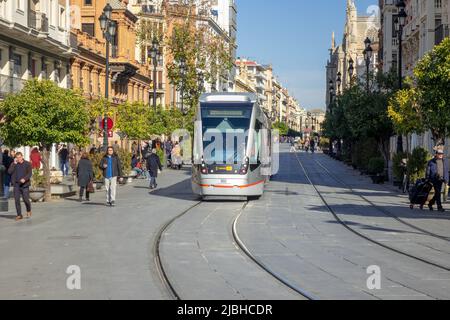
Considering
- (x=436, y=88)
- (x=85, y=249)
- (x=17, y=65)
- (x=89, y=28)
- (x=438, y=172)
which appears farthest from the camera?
(x=89, y=28)

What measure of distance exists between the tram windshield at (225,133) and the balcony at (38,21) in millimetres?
20575

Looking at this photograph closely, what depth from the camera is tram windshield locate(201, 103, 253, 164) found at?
87.1ft

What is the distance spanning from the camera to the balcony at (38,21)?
44.1m

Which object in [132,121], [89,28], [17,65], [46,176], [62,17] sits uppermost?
[89,28]

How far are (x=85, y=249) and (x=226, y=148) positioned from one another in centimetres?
1248

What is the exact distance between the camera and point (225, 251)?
1448cm

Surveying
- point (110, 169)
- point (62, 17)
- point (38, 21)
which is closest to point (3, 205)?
point (110, 169)

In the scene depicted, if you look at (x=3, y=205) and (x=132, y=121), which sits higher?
(x=132, y=121)

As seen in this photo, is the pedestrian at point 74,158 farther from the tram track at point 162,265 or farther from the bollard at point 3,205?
the tram track at point 162,265

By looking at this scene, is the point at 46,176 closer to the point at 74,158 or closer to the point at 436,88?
the point at 436,88

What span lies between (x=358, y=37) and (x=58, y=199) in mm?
149471

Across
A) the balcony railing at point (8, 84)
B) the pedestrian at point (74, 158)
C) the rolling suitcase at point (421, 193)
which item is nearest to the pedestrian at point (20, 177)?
the rolling suitcase at point (421, 193)

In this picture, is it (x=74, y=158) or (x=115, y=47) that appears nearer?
(x=74, y=158)

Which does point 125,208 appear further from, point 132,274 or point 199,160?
point 132,274
